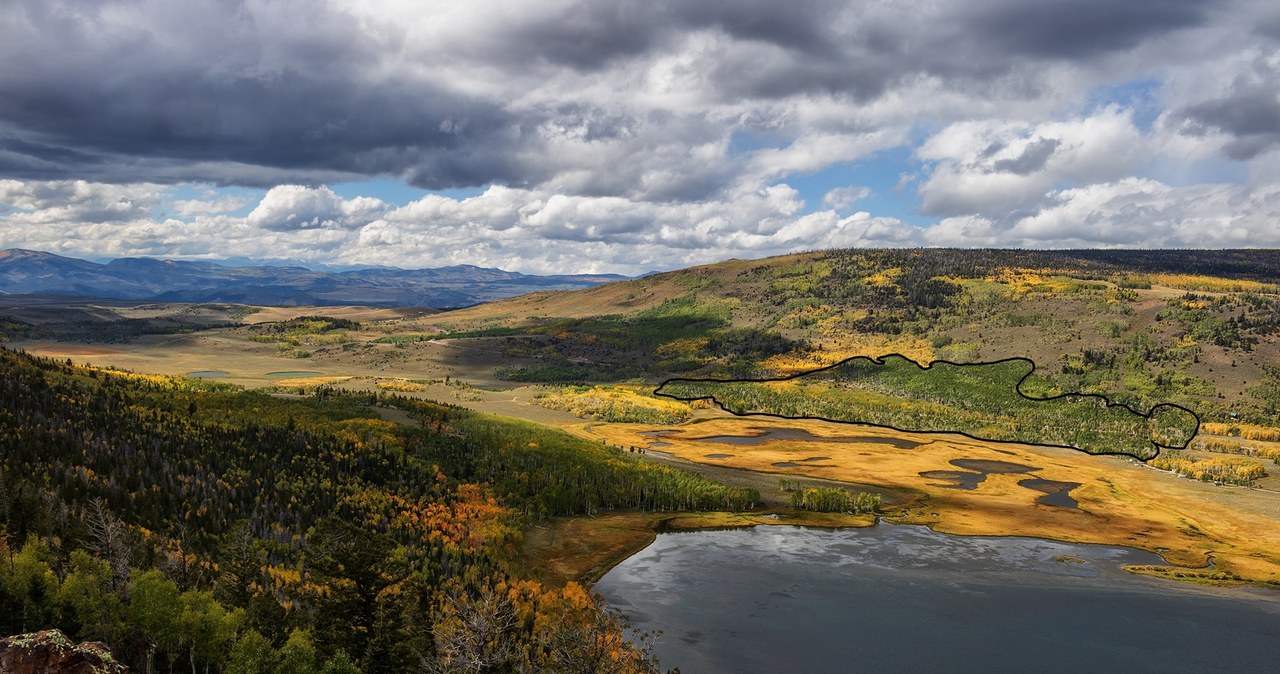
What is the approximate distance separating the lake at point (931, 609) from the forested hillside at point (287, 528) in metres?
14.0

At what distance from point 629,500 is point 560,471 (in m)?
16.4

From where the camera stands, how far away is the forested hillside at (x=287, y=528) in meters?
70.5

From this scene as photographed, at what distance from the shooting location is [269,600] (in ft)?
262

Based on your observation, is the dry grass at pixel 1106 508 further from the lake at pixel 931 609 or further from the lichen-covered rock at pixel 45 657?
the lichen-covered rock at pixel 45 657

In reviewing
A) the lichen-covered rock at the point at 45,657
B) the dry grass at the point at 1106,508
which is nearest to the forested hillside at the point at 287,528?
the lichen-covered rock at the point at 45,657

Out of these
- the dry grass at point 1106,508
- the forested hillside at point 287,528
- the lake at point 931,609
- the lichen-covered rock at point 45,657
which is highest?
the lichen-covered rock at point 45,657

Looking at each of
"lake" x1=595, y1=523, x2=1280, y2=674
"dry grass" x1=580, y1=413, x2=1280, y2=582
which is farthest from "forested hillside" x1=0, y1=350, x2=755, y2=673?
"dry grass" x1=580, y1=413, x2=1280, y2=582

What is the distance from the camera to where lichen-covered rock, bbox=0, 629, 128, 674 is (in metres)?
44.9

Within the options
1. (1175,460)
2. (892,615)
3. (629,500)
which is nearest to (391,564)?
(892,615)

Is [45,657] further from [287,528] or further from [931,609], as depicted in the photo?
[931,609]

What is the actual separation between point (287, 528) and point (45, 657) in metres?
76.6

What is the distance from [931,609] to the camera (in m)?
96.6

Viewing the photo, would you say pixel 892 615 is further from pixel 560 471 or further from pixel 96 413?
pixel 96 413

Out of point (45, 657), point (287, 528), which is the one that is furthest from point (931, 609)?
point (287, 528)
